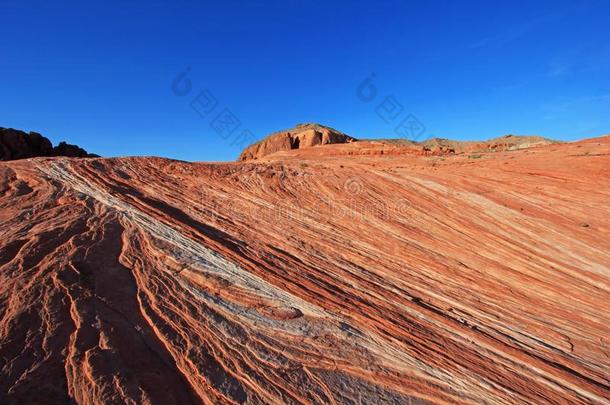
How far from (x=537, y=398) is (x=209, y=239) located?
21.9 feet

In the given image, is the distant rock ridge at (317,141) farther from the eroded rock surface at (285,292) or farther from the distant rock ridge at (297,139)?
the eroded rock surface at (285,292)

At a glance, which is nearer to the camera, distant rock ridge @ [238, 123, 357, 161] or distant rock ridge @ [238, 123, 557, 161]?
distant rock ridge @ [238, 123, 557, 161]

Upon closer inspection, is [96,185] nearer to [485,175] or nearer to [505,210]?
[505,210]

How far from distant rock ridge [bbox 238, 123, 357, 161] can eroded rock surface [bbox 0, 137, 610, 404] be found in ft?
104

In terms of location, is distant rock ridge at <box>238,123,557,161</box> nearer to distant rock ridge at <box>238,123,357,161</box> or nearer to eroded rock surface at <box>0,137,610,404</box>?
distant rock ridge at <box>238,123,357,161</box>

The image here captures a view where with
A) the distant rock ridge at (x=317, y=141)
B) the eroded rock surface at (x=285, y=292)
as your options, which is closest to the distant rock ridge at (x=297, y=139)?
the distant rock ridge at (x=317, y=141)

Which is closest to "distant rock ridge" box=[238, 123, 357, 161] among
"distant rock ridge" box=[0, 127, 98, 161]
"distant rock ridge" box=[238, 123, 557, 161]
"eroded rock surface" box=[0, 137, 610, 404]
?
"distant rock ridge" box=[238, 123, 557, 161]

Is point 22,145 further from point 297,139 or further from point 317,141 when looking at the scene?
point 317,141

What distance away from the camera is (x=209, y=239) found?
27.1 ft

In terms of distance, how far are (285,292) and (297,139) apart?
42.0 meters

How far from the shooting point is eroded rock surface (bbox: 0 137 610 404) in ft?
14.5

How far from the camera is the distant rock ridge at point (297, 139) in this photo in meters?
44.6

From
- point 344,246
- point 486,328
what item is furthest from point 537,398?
point 344,246

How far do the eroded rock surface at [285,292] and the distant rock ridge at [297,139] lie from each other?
31770mm
